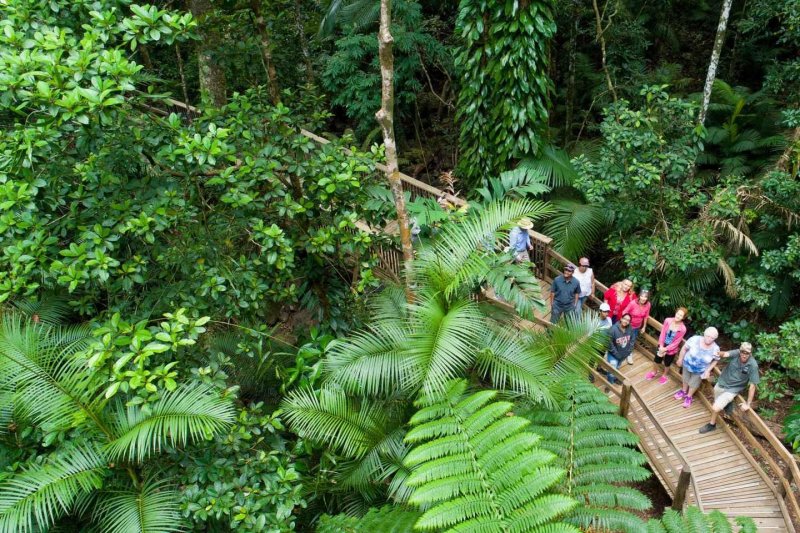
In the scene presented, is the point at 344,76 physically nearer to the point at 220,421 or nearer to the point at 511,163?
the point at 511,163

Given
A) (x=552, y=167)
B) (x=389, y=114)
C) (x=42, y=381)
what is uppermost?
(x=389, y=114)

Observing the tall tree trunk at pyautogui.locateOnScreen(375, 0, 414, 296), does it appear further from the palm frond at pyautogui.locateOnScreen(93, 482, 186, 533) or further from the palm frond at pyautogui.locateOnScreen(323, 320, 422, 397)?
the palm frond at pyautogui.locateOnScreen(93, 482, 186, 533)

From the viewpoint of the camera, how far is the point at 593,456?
4.44 m

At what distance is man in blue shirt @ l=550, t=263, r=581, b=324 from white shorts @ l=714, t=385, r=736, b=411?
1.88m

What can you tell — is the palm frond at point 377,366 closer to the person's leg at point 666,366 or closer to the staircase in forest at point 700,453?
the staircase in forest at point 700,453

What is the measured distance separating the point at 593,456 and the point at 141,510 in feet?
11.6

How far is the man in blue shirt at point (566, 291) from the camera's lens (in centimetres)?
668

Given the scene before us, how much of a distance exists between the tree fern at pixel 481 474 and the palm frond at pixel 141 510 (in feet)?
5.62

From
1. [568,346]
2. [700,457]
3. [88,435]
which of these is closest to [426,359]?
[568,346]

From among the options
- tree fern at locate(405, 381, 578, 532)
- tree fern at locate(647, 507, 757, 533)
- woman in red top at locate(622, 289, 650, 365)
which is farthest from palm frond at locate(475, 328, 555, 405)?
woman in red top at locate(622, 289, 650, 365)

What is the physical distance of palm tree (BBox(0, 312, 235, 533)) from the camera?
11.6 ft

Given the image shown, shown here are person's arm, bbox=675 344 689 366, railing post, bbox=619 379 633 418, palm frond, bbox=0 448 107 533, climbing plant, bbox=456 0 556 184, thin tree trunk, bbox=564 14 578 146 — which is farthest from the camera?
thin tree trunk, bbox=564 14 578 146

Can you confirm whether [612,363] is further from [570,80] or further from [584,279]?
[570,80]

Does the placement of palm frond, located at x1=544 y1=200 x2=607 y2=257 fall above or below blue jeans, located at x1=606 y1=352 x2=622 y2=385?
above
